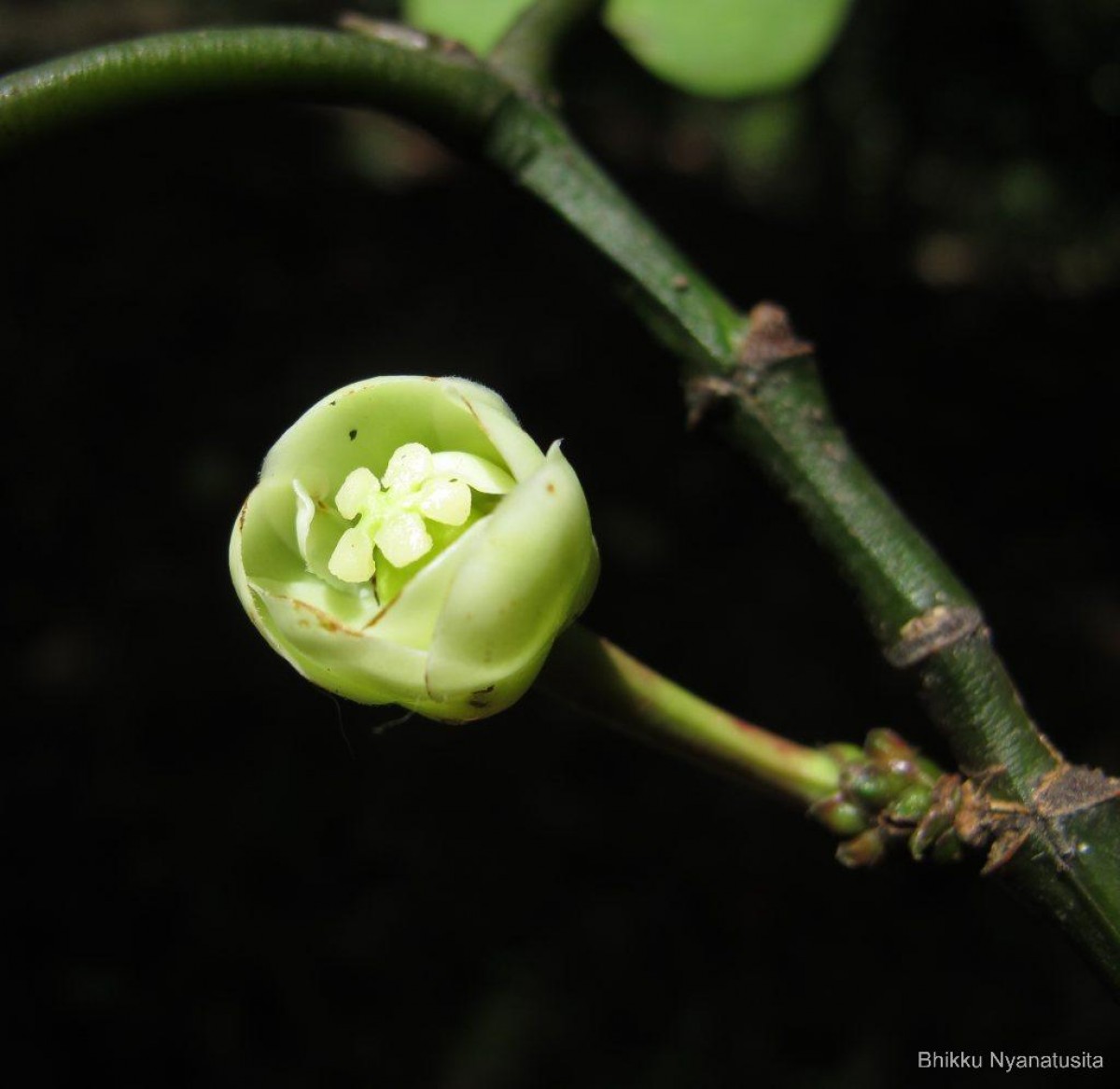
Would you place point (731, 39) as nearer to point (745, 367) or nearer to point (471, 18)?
point (471, 18)

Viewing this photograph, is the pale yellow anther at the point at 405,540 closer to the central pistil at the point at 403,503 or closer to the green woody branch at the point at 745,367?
the central pistil at the point at 403,503

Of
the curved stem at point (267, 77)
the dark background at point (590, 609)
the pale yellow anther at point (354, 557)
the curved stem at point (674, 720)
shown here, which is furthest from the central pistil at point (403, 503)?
the dark background at point (590, 609)

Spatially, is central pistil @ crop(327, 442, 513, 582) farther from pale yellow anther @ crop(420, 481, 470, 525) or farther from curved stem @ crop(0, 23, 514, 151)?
curved stem @ crop(0, 23, 514, 151)

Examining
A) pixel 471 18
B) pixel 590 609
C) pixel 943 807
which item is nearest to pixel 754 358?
pixel 943 807

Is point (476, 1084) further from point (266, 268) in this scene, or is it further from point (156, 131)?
point (156, 131)

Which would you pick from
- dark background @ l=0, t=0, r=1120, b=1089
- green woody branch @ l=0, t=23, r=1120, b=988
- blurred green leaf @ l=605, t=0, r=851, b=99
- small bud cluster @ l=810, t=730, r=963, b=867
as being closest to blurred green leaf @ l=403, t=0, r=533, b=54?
blurred green leaf @ l=605, t=0, r=851, b=99

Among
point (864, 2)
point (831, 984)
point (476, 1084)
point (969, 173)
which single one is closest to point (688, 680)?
point (831, 984)
